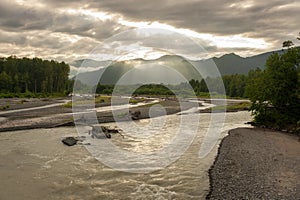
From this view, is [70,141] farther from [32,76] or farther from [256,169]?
[32,76]

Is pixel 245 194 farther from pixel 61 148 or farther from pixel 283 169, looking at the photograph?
pixel 61 148

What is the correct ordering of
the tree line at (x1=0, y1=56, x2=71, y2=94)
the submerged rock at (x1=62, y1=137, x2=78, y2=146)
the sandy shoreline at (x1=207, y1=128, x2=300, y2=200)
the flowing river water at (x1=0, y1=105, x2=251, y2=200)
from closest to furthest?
the sandy shoreline at (x1=207, y1=128, x2=300, y2=200) < the flowing river water at (x1=0, y1=105, x2=251, y2=200) < the submerged rock at (x1=62, y1=137, x2=78, y2=146) < the tree line at (x1=0, y1=56, x2=71, y2=94)

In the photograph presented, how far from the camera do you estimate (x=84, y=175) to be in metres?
20.5

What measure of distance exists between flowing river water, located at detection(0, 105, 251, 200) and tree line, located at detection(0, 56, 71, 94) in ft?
377

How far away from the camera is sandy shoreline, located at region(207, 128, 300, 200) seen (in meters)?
16.2

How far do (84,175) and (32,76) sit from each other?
14388 centimetres

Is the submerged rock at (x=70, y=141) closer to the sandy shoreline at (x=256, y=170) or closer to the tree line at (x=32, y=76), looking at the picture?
the sandy shoreline at (x=256, y=170)

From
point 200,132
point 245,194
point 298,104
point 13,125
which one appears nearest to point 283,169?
point 245,194

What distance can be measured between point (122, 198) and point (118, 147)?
1410 centimetres

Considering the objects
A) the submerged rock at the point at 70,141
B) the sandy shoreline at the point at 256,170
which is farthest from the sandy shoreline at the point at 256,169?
the submerged rock at the point at 70,141

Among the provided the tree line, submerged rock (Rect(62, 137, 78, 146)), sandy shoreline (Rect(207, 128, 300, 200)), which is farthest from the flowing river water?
the tree line

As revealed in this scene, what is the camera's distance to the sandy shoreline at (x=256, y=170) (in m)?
16.2

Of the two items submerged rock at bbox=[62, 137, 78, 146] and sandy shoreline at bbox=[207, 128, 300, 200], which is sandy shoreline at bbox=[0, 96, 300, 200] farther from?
submerged rock at bbox=[62, 137, 78, 146]

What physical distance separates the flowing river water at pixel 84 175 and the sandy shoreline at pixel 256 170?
111 centimetres
